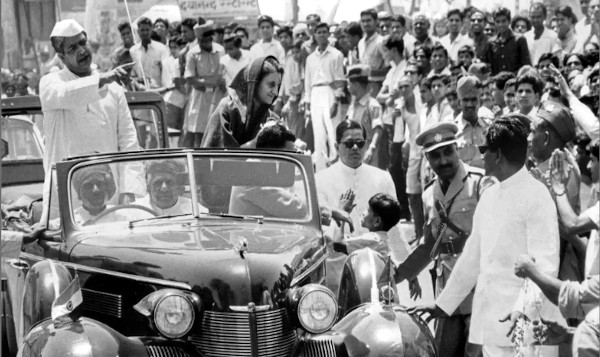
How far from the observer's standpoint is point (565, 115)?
24.2ft

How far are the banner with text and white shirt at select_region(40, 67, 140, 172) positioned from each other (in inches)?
430

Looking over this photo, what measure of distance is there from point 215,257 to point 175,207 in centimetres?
86

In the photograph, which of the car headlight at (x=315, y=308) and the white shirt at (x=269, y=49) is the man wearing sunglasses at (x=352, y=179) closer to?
the car headlight at (x=315, y=308)

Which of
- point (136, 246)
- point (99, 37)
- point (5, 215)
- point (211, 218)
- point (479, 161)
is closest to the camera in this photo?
point (136, 246)

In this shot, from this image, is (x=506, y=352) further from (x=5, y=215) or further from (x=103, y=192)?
(x=5, y=215)

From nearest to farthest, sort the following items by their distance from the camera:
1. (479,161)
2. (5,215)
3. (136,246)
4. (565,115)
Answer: (136,246)
(565,115)
(5,215)
(479,161)

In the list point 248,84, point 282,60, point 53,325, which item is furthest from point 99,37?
point 53,325

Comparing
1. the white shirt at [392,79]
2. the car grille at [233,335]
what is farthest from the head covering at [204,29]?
the car grille at [233,335]

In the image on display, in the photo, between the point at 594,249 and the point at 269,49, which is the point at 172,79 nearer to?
the point at 269,49

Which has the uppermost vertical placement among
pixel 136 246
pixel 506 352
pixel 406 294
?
pixel 136 246

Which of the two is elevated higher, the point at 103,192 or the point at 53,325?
the point at 103,192

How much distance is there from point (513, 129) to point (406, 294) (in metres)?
5.37

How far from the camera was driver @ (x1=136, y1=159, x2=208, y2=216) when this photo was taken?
6.87 metres

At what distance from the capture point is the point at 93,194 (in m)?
6.88
